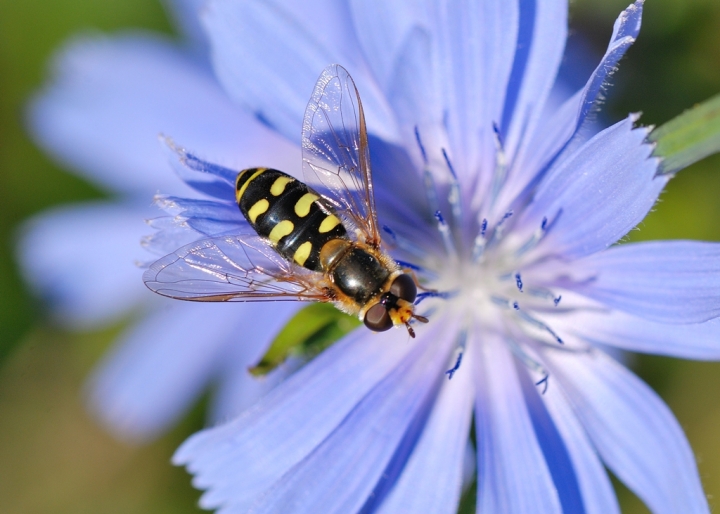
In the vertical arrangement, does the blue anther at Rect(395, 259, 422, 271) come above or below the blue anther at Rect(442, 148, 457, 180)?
below

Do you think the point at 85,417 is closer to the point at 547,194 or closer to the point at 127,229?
the point at 127,229

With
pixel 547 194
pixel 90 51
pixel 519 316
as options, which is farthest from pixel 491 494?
pixel 90 51

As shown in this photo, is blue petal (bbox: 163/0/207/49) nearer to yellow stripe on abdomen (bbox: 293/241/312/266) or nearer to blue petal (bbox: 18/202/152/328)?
blue petal (bbox: 18/202/152/328)

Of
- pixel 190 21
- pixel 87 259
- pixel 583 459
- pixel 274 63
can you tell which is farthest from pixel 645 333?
pixel 87 259

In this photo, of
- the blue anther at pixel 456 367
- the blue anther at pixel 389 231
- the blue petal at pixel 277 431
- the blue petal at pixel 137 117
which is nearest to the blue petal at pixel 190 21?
the blue petal at pixel 137 117

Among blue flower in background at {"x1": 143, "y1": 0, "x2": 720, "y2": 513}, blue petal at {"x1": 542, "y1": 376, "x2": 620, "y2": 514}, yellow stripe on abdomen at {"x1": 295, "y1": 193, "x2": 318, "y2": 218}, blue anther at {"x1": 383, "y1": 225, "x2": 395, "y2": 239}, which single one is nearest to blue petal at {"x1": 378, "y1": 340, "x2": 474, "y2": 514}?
blue flower in background at {"x1": 143, "y1": 0, "x2": 720, "y2": 513}

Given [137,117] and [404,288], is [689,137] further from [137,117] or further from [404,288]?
[137,117]
